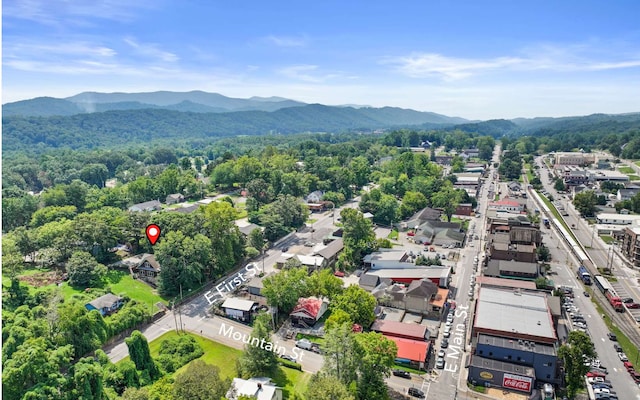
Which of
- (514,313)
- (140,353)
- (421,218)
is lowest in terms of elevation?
→ (140,353)

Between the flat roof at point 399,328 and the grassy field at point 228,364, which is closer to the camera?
the grassy field at point 228,364

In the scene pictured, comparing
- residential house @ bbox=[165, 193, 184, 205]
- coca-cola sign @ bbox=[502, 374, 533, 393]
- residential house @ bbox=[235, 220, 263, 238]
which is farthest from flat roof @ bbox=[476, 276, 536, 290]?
residential house @ bbox=[165, 193, 184, 205]

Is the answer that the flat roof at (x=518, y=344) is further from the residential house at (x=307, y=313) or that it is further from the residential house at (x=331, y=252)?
the residential house at (x=331, y=252)

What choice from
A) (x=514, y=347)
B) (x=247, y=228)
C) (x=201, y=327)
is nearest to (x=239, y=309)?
(x=201, y=327)

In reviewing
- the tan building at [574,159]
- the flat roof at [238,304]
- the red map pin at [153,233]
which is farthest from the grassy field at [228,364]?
the tan building at [574,159]

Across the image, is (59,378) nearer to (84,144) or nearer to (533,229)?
(533,229)

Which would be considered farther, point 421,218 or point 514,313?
point 421,218

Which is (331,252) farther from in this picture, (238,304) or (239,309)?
(239,309)
